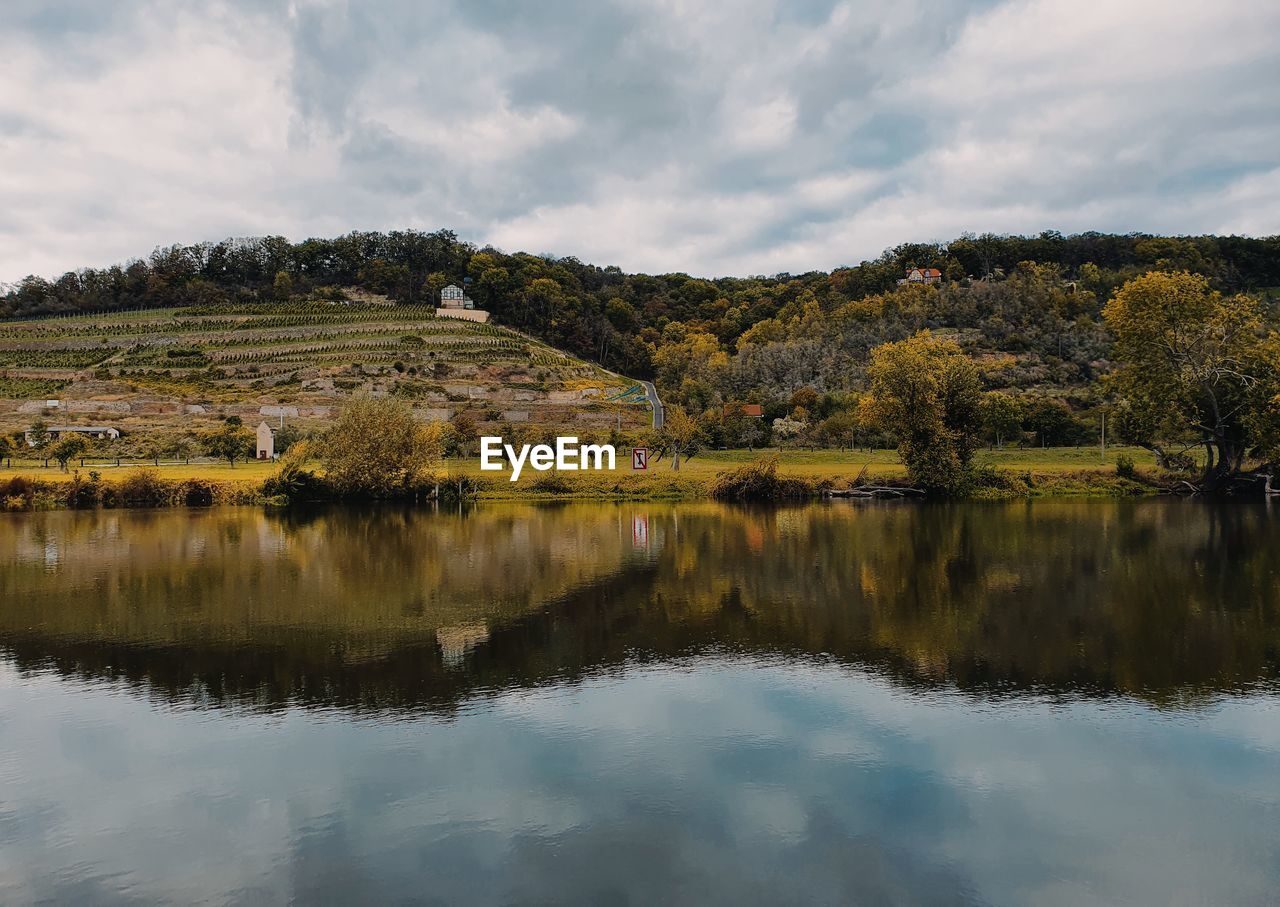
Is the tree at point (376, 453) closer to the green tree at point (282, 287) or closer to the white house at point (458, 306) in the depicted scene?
the white house at point (458, 306)

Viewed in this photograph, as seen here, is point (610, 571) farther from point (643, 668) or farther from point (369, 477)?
point (369, 477)

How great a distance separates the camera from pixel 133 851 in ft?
30.3

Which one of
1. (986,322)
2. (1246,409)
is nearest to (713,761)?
(1246,409)

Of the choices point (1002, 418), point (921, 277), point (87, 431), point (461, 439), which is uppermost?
point (921, 277)

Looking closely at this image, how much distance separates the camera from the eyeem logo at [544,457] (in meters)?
55.6

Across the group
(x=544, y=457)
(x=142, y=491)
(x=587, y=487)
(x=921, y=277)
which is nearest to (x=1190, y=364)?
(x=587, y=487)

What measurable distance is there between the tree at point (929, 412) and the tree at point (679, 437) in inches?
575

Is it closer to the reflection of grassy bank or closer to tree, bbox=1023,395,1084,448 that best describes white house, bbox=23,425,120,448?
the reflection of grassy bank

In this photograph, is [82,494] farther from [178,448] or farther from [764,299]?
[764,299]

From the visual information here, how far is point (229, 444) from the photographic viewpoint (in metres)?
59.5

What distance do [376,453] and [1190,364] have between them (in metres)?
53.0

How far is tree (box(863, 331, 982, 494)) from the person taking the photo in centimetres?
5197

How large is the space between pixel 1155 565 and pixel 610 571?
16.9 metres

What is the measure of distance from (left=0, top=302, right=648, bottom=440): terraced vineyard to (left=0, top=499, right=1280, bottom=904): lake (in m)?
54.9
